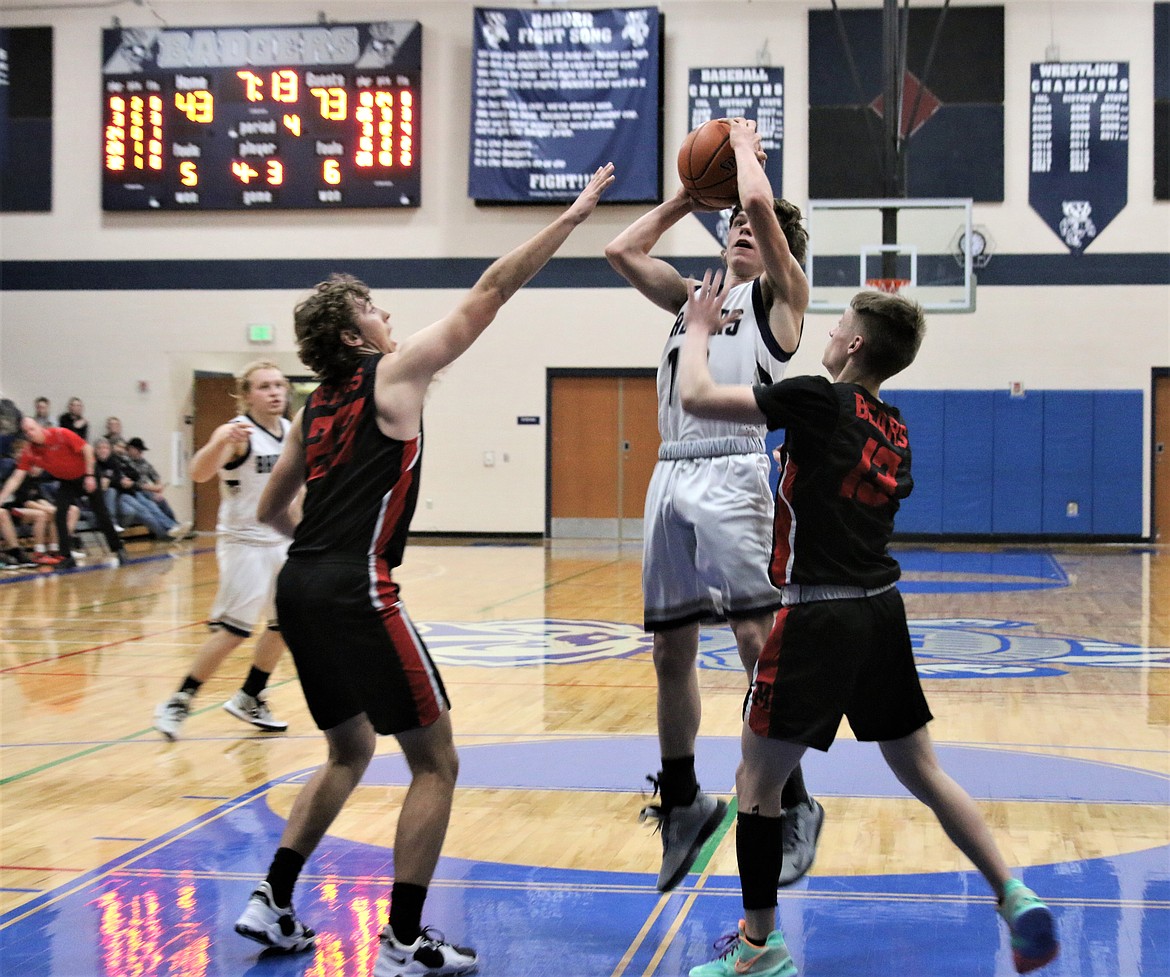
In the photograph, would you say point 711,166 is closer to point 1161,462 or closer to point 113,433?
point 113,433

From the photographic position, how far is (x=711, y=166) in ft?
12.2

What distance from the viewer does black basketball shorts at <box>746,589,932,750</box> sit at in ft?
9.22

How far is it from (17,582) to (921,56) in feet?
40.6

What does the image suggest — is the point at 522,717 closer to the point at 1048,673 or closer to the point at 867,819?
the point at 867,819

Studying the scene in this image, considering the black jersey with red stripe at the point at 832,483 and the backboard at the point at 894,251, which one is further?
the backboard at the point at 894,251

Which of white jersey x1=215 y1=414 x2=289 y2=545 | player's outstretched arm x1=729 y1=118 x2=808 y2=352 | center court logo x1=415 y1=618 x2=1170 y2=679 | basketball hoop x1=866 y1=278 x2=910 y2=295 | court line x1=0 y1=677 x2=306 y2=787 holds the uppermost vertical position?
basketball hoop x1=866 y1=278 x2=910 y2=295

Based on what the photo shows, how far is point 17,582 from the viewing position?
39.6ft

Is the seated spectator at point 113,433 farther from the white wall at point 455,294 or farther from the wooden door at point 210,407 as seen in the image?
the wooden door at point 210,407

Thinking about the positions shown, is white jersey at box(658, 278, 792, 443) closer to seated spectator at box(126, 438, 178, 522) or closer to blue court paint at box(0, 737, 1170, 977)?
blue court paint at box(0, 737, 1170, 977)

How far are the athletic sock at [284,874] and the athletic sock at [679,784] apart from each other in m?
1.03

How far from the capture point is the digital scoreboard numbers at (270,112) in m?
16.5

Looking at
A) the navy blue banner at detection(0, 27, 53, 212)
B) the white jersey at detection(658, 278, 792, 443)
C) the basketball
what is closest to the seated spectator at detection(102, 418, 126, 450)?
the navy blue banner at detection(0, 27, 53, 212)

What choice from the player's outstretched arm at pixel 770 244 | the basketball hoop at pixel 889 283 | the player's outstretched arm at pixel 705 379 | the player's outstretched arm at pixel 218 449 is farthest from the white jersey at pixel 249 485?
the basketball hoop at pixel 889 283

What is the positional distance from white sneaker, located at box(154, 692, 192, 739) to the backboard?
9368 mm
